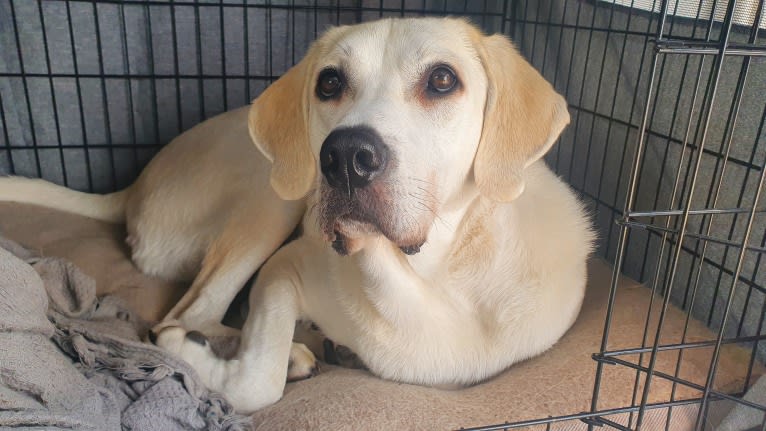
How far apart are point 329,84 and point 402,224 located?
0.38 metres

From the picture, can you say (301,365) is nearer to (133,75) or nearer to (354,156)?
(354,156)

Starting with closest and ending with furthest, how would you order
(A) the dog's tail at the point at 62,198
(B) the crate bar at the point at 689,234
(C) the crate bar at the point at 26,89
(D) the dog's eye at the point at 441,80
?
(B) the crate bar at the point at 689,234
(D) the dog's eye at the point at 441,80
(A) the dog's tail at the point at 62,198
(C) the crate bar at the point at 26,89

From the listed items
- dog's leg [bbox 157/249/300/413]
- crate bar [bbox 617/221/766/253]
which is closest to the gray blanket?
dog's leg [bbox 157/249/300/413]

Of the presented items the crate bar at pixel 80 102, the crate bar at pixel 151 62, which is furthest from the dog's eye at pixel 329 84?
the crate bar at pixel 80 102

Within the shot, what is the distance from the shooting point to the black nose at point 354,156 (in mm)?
1055

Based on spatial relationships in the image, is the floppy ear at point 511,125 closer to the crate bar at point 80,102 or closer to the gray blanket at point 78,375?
the gray blanket at point 78,375

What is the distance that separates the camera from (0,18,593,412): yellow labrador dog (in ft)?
3.80

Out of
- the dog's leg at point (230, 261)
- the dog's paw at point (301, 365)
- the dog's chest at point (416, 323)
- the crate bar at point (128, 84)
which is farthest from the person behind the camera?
the crate bar at point (128, 84)

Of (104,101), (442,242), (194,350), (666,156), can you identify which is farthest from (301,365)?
(104,101)

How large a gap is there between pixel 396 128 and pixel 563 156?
4.36 ft

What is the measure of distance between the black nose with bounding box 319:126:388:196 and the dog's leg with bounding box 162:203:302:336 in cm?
78

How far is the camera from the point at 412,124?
117 cm

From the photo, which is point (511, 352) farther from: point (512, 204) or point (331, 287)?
point (331, 287)

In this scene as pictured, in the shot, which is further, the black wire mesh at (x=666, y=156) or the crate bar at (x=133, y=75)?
the crate bar at (x=133, y=75)
